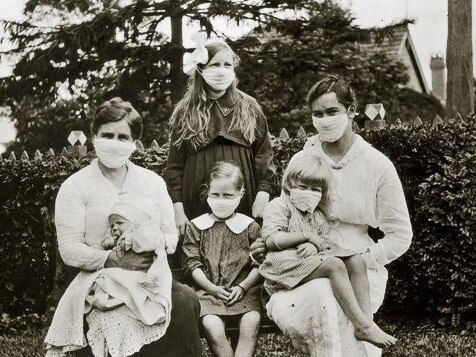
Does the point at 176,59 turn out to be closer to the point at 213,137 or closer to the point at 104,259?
the point at 213,137

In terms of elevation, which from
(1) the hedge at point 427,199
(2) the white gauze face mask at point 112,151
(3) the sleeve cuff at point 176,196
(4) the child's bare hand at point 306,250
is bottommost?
(1) the hedge at point 427,199

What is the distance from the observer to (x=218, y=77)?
482 centimetres

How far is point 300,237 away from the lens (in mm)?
4094

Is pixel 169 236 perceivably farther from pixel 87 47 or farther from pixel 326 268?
pixel 87 47

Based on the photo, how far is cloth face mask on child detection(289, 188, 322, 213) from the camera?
4160 mm

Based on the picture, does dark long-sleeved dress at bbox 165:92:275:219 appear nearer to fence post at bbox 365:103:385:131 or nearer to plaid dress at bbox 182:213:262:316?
plaid dress at bbox 182:213:262:316

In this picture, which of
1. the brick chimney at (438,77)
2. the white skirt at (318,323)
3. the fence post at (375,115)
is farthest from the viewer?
the brick chimney at (438,77)

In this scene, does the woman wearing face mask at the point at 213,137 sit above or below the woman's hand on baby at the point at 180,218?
above

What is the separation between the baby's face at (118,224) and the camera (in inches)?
162

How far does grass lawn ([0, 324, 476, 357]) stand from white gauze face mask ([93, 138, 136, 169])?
290 centimetres

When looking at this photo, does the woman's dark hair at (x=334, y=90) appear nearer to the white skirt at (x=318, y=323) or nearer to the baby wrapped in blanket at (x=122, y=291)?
the white skirt at (x=318, y=323)

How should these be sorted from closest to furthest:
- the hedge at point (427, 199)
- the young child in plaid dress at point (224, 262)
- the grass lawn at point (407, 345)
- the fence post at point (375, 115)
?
the young child in plaid dress at point (224, 262) < the grass lawn at point (407, 345) < the hedge at point (427, 199) < the fence post at point (375, 115)

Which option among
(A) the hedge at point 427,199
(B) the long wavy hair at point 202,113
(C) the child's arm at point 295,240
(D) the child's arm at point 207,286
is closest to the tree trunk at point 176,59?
(A) the hedge at point 427,199

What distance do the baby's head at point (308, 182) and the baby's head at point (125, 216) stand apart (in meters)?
0.77
